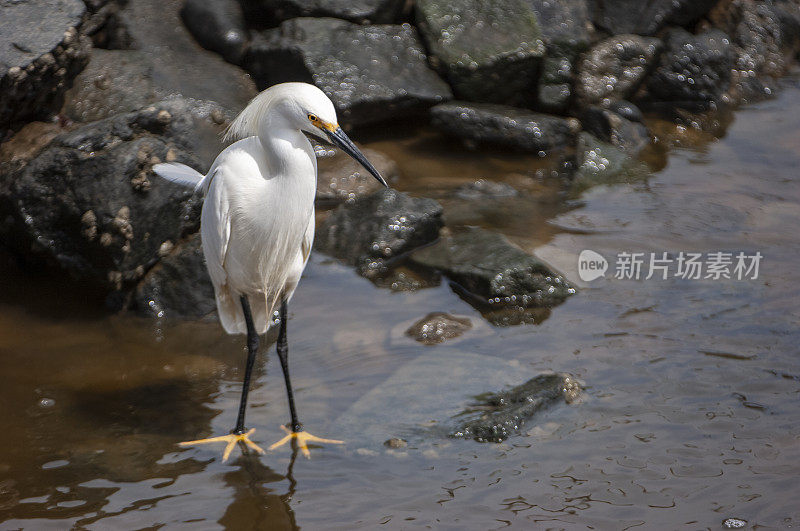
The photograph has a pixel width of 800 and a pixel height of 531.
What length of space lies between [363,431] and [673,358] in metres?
1.74

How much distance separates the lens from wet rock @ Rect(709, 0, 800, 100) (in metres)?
8.73

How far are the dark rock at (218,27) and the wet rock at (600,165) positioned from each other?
2.97 metres

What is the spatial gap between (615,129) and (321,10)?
2.71 meters

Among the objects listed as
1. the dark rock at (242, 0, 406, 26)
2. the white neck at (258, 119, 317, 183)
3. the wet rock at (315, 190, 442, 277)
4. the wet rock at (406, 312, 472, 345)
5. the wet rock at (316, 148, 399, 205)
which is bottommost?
the wet rock at (406, 312, 472, 345)

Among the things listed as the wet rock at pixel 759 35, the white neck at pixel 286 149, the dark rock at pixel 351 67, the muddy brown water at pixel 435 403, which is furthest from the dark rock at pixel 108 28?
the wet rock at pixel 759 35

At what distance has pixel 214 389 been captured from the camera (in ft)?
14.9

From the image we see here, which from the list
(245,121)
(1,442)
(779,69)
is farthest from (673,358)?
(779,69)

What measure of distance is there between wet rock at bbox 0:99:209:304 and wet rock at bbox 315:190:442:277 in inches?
39.2

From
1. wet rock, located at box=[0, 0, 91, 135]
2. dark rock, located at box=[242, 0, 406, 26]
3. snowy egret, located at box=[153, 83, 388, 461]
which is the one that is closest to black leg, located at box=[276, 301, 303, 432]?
snowy egret, located at box=[153, 83, 388, 461]

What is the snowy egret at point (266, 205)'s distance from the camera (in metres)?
3.62

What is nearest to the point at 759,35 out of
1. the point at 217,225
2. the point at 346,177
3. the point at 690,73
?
the point at 690,73

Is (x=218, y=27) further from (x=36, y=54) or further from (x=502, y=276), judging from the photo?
(x=502, y=276)

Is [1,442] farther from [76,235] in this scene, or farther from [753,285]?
[753,285]

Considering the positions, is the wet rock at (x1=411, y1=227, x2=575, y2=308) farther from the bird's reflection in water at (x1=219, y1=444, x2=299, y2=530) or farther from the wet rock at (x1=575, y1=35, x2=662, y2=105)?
the wet rock at (x1=575, y1=35, x2=662, y2=105)
